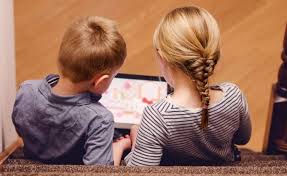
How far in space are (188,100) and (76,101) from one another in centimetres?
29

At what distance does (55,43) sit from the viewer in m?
2.46

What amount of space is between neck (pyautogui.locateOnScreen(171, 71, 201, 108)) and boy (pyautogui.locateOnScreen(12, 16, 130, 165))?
19 cm

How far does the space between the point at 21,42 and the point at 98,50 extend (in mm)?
1480

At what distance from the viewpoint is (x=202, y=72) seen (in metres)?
1.02

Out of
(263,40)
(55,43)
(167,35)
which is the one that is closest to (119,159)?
(167,35)

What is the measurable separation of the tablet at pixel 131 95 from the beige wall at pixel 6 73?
1.52 ft

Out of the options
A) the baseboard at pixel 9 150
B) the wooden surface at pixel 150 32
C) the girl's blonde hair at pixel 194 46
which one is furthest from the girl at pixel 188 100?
the wooden surface at pixel 150 32

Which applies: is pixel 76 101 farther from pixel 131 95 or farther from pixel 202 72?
pixel 131 95

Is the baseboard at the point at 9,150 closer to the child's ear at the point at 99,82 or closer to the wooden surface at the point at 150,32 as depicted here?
the child's ear at the point at 99,82

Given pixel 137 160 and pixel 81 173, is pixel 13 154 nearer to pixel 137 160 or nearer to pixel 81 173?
pixel 137 160

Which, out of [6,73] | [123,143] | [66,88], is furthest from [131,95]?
[66,88]

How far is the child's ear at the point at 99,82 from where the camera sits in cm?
116

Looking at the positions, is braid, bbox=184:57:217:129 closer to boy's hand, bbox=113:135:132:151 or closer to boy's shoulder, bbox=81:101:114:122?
boy's shoulder, bbox=81:101:114:122

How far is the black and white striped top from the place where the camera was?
1043 mm
